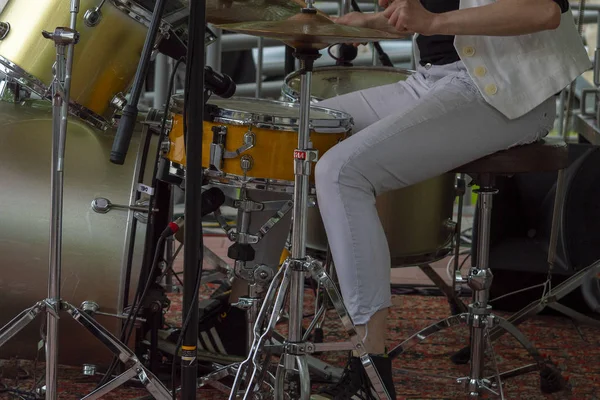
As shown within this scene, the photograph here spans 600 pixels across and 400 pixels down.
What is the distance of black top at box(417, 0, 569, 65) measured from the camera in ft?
6.82

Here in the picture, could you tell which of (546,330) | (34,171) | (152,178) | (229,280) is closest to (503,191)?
(546,330)

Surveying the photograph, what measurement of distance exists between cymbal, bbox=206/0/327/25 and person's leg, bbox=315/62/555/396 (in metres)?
0.36

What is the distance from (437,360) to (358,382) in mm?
745

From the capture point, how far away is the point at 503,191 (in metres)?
2.99

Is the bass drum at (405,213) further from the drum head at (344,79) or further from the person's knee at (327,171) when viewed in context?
the person's knee at (327,171)

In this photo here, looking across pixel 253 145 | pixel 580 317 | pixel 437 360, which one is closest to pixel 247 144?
pixel 253 145

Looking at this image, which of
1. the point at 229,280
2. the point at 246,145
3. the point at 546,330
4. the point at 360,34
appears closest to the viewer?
the point at 360,34

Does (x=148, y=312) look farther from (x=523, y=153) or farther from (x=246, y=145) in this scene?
(x=523, y=153)

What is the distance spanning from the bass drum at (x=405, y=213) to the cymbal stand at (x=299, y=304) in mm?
803

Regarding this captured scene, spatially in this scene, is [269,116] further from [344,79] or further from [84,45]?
[344,79]

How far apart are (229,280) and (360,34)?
1113mm

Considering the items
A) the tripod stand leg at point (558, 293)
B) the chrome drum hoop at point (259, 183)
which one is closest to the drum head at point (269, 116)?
the chrome drum hoop at point (259, 183)

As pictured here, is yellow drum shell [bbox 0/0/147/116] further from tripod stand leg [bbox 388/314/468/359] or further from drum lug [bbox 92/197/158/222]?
tripod stand leg [bbox 388/314/468/359]

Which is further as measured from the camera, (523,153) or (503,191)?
(503,191)
